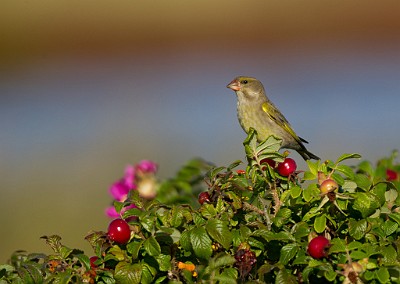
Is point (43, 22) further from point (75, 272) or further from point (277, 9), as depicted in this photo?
point (75, 272)

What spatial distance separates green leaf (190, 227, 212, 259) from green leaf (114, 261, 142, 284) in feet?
0.57

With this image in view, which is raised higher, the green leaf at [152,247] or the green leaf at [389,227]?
the green leaf at [152,247]

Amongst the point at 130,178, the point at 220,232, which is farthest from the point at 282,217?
the point at 130,178

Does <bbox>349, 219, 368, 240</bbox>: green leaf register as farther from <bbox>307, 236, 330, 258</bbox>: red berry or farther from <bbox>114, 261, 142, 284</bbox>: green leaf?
<bbox>114, 261, 142, 284</bbox>: green leaf

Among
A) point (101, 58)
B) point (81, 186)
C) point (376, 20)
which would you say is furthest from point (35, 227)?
point (376, 20)

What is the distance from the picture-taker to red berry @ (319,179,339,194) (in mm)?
2326

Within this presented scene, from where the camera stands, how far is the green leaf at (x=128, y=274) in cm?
230

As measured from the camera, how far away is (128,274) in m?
2.31

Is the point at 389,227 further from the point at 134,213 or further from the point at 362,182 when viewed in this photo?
the point at 134,213

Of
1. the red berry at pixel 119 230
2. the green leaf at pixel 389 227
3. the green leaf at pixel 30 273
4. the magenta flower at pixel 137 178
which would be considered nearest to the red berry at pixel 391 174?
the magenta flower at pixel 137 178

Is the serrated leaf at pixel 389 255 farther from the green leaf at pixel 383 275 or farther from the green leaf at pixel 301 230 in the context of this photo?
the green leaf at pixel 301 230

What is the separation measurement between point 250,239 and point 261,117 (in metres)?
3.05

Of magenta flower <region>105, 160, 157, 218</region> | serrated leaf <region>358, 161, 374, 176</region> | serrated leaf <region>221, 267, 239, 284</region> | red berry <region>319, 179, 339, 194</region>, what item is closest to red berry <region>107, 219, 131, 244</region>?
serrated leaf <region>221, 267, 239, 284</region>

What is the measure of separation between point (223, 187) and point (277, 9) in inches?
634
